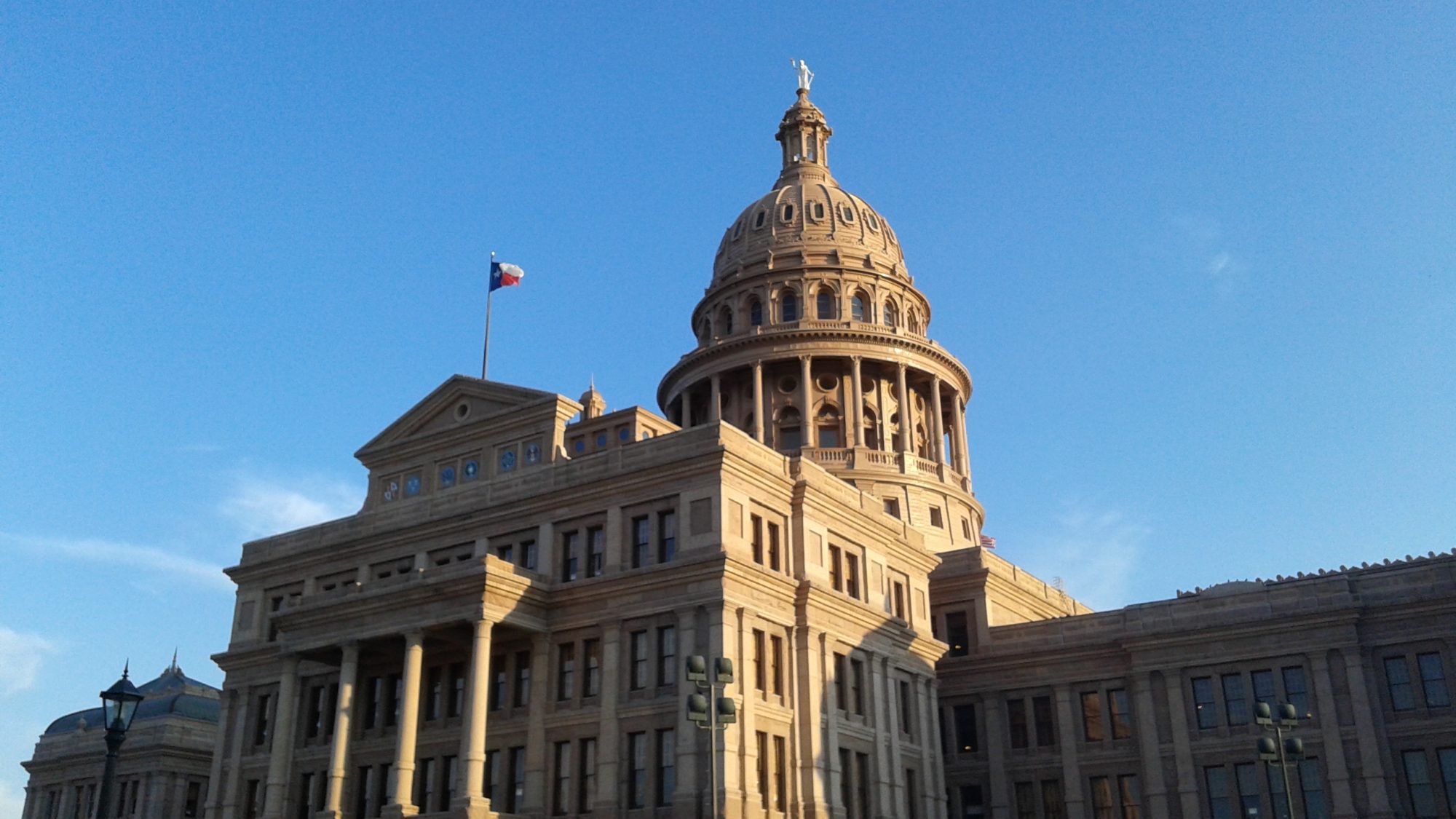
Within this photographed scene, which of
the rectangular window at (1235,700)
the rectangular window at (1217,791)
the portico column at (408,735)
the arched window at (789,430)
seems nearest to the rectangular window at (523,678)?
the portico column at (408,735)

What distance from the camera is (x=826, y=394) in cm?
8788

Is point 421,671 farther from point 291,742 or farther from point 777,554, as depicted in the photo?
point 777,554

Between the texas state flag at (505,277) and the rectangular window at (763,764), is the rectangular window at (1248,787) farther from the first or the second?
the texas state flag at (505,277)

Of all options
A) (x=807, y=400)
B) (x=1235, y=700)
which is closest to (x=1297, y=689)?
(x=1235, y=700)

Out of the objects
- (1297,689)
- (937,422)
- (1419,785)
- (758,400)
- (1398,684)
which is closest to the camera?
(1419,785)

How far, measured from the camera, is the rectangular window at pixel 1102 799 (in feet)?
197

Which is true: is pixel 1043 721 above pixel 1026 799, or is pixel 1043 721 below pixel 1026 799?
above

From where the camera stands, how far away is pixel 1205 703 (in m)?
59.0

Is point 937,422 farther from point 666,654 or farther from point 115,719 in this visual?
point 115,719

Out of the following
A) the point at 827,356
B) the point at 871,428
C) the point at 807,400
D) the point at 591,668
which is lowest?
the point at 591,668

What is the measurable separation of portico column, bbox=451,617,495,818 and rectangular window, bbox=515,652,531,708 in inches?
78.4

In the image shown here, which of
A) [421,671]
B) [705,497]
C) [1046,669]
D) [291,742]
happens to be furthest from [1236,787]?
[291,742]

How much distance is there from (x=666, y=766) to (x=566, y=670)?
246 inches

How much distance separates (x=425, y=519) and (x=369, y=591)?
582 centimetres
